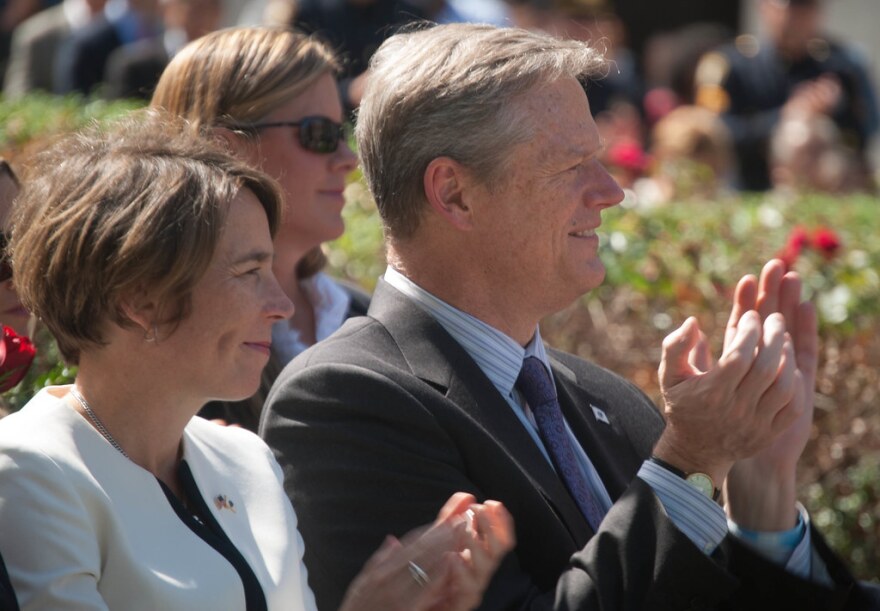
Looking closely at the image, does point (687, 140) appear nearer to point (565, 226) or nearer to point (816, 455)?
point (816, 455)

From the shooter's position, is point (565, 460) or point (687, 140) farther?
point (687, 140)

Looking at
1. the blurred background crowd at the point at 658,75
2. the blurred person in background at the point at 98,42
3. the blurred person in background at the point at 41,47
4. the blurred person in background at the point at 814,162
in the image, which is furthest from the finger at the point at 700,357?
the blurred person in background at the point at 41,47

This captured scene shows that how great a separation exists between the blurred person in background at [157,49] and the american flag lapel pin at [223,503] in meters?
5.59

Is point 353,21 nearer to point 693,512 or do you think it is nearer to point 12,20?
point 12,20

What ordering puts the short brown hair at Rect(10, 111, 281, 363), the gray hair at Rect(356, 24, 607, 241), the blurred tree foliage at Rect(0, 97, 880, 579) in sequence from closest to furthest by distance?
the short brown hair at Rect(10, 111, 281, 363) < the gray hair at Rect(356, 24, 607, 241) < the blurred tree foliage at Rect(0, 97, 880, 579)

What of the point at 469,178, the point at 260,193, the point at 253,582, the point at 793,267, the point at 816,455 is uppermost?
the point at 260,193

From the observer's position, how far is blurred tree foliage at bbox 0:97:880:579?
5086mm

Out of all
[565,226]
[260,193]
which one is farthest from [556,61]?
[260,193]

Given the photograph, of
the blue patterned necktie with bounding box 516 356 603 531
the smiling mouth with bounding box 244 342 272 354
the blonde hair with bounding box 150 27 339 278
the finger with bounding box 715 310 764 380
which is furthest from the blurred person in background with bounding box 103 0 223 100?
the finger with bounding box 715 310 764 380

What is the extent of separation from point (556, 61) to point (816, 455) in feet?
8.34

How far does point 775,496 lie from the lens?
2.97m

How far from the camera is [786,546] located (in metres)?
2.95

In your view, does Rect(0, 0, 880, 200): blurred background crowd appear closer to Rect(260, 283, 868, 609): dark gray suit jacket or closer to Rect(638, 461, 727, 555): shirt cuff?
Rect(260, 283, 868, 609): dark gray suit jacket

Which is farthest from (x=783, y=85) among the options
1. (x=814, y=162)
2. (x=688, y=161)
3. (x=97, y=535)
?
(x=97, y=535)
